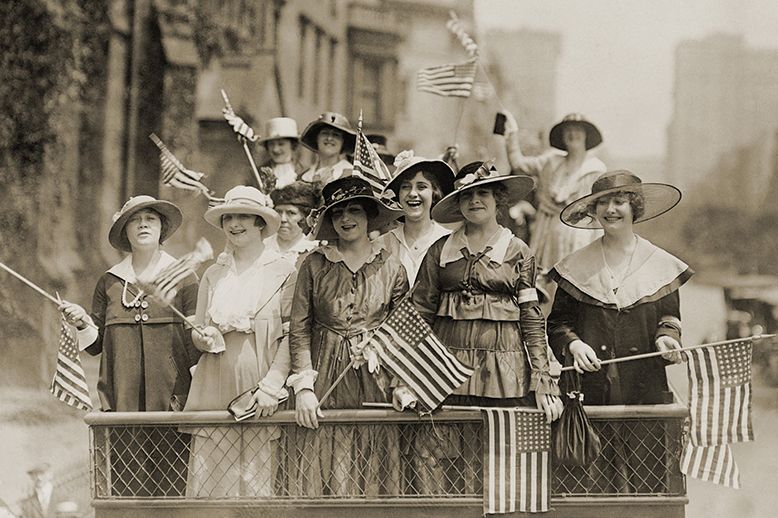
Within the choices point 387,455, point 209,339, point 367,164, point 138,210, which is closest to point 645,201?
point 367,164

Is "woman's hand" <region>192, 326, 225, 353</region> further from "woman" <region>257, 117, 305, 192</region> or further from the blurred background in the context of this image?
the blurred background

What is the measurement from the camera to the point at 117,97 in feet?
37.9

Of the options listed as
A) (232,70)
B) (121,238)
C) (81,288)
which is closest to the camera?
(121,238)

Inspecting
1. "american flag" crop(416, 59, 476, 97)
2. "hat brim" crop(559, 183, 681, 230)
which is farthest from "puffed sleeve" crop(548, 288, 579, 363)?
"american flag" crop(416, 59, 476, 97)

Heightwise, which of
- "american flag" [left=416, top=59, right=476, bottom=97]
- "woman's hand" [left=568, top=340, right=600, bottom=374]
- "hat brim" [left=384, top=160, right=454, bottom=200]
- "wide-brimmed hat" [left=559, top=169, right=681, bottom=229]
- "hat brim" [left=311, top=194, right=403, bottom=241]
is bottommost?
"woman's hand" [left=568, top=340, right=600, bottom=374]

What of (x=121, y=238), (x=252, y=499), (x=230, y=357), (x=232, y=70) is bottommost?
(x=252, y=499)

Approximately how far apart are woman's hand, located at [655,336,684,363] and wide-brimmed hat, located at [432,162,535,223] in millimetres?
978

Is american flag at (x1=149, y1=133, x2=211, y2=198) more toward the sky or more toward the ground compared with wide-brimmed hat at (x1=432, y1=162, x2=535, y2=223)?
more toward the sky

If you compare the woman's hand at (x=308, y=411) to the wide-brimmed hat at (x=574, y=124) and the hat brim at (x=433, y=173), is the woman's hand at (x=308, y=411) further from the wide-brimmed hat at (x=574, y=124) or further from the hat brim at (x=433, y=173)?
the wide-brimmed hat at (x=574, y=124)

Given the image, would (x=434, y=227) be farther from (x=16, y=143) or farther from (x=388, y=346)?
(x=16, y=143)

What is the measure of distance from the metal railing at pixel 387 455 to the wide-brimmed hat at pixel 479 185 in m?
1.07

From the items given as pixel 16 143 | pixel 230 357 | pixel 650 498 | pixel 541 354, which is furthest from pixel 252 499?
pixel 16 143

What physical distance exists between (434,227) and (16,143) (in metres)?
6.59

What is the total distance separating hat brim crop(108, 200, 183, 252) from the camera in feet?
19.6
